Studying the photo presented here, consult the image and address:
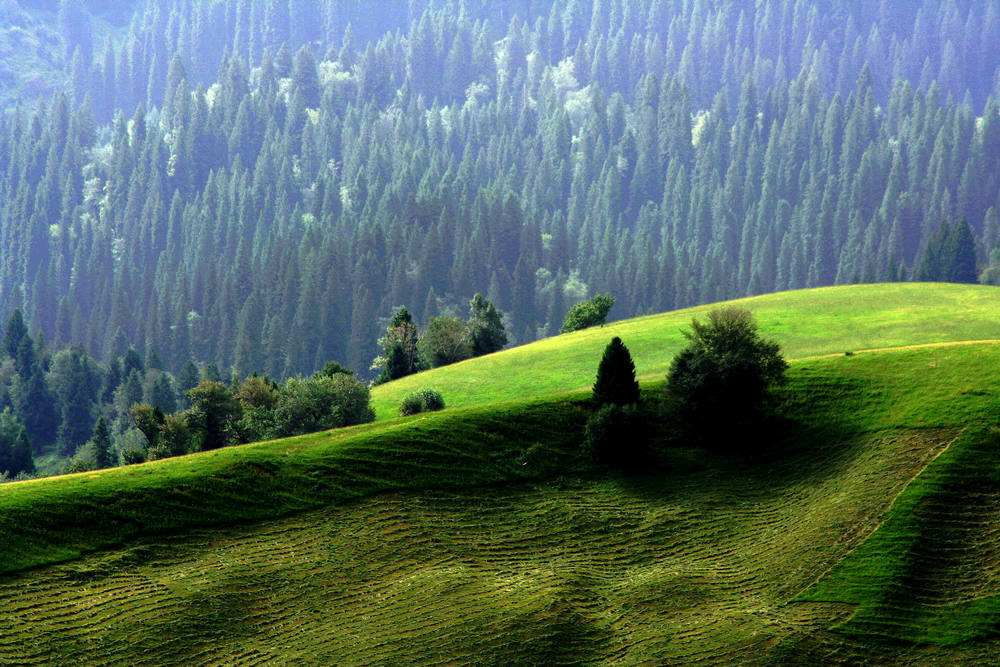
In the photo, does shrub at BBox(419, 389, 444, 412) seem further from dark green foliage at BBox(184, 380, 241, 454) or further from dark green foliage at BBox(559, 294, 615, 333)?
dark green foliage at BBox(559, 294, 615, 333)

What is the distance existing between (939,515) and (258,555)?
39.9m

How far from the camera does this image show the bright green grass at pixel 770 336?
109312mm

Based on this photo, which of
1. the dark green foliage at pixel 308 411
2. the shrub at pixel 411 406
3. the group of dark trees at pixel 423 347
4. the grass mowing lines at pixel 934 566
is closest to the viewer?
the grass mowing lines at pixel 934 566

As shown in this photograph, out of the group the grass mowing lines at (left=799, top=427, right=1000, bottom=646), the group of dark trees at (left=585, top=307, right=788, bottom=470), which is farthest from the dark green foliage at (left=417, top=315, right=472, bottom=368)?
the grass mowing lines at (left=799, top=427, right=1000, bottom=646)

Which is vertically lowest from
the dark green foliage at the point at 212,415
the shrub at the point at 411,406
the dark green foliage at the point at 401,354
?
the shrub at the point at 411,406

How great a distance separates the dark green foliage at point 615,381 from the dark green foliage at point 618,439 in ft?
11.5

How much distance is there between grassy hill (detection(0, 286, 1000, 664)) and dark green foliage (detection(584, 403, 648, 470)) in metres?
1.65

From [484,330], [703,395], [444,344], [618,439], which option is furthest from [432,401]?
[484,330]

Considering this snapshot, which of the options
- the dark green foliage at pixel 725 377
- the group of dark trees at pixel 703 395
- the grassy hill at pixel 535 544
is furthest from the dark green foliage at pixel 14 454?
the dark green foliage at pixel 725 377

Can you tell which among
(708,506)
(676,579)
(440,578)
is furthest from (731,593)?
(440,578)

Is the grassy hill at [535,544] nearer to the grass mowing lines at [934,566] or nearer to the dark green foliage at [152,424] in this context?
the grass mowing lines at [934,566]

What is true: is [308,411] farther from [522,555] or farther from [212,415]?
[522,555]

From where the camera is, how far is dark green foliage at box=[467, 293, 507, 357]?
489ft

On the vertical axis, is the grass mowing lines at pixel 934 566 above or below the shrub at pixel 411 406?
below
